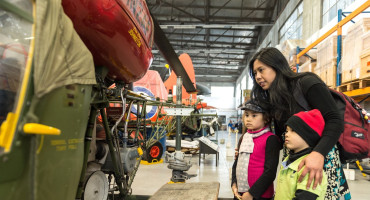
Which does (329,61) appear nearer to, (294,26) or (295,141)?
(295,141)

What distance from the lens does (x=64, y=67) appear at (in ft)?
2.94

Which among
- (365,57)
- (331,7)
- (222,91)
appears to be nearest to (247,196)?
(365,57)

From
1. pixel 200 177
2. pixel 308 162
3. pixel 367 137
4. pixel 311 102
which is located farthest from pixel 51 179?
pixel 200 177

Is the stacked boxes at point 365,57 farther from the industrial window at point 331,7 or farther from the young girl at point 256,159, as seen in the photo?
the industrial window at point 331,7

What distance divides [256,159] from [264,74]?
61 cm

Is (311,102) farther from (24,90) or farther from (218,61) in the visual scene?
(218,61)

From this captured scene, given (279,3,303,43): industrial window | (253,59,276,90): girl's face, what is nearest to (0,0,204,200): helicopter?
(253,59,276,90): girl's face

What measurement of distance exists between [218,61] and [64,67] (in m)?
22.9

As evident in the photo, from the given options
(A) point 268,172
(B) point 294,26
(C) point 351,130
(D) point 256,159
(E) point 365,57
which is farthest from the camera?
(B) point 294,26

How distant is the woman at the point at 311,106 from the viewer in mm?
1206

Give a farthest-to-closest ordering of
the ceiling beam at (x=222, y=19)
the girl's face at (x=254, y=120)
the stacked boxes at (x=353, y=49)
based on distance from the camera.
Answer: the ceiling beam at (x=222, y=19), the stacked boxes at (x=353, y=49), the girl's face at (x=254, y=120)

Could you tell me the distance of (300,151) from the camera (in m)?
1.37

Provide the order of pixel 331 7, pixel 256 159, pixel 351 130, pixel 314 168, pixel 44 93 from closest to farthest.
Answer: pixel 44 93 → pixel 314 168 → pixel 351 130 → pixel 256 159 → pixel 331 7

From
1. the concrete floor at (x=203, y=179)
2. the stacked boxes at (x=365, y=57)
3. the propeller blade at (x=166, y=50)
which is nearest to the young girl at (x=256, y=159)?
the propeller blade at (x=166, y=50)
